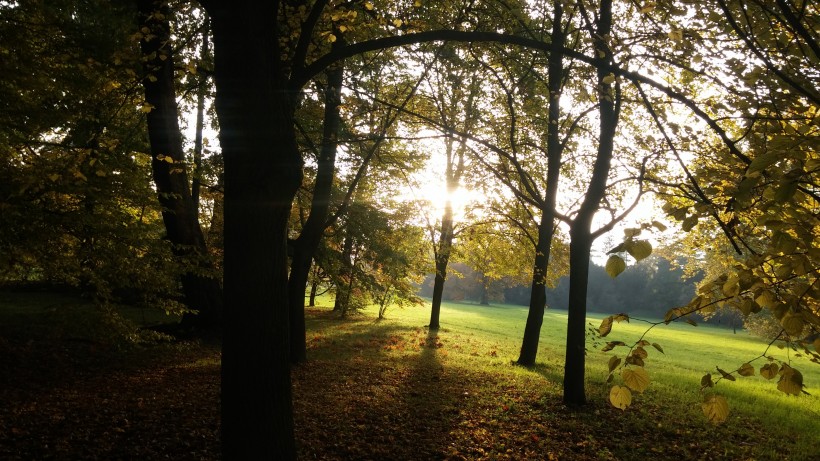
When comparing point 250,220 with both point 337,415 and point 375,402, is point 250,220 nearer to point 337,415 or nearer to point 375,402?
point 337,415

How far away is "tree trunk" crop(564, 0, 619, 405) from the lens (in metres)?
Result: 8.15

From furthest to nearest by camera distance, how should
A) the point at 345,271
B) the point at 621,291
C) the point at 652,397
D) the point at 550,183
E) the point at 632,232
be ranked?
1. the point at 621,291
2. the point at 345,271
3. the point at 550,183
4. the point at 652,397
5. the point at 632,232

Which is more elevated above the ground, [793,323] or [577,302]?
[793,323]

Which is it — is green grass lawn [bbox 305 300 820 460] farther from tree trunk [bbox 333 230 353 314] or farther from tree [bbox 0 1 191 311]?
tree [bbox 0 1 191 311]

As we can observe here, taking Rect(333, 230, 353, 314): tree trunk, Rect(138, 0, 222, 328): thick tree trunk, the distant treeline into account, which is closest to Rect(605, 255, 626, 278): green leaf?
Rect(138, 0, 222, 328): thick tree trunk

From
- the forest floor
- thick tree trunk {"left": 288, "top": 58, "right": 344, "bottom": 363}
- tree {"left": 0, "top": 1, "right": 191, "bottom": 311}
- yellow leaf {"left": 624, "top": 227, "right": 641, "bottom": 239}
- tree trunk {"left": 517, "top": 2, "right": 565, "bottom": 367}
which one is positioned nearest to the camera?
yellow leaf {"left": 624, "top": 227, "right": 641, "bottom": 239}

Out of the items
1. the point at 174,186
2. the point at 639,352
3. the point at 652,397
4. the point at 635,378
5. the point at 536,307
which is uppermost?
the point at 174,186

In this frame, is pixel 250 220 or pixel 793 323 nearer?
pixel 793 323

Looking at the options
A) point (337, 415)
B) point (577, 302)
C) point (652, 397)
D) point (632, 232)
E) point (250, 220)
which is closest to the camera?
point (632, 232)

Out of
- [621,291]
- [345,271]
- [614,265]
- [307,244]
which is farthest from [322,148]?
[621,291]

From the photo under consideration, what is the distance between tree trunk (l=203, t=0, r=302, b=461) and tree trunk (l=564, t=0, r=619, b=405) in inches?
232

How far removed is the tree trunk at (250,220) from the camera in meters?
3.71

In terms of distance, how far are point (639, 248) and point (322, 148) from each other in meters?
9.67

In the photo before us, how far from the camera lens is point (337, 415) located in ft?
22.5
